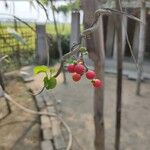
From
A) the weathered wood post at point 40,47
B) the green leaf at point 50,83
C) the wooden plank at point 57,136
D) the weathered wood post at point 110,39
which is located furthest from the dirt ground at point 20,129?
the weathered wood post at point 110,39

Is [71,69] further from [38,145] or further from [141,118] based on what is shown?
[141,118]

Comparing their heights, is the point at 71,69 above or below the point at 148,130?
above

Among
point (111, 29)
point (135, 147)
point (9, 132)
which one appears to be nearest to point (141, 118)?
point (135, 147)

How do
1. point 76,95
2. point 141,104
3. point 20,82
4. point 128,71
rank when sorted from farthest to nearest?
1. point 128,71
2. point 20,82
3. point 76,95
4. point 141,104

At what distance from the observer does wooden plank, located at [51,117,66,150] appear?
529cm

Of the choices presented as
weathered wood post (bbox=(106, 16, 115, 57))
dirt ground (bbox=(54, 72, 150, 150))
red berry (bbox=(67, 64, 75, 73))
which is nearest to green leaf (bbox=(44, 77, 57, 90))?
red berry (bbox=(67, 64, 75, 73))

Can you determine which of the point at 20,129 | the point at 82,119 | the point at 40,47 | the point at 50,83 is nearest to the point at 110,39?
the point at 40,47

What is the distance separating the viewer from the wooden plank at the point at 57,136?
5293 mm

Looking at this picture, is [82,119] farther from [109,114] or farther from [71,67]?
[71,67]

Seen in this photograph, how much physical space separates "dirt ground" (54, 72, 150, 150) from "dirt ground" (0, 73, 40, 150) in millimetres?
666

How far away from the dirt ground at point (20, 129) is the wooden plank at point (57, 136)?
1.11 ft

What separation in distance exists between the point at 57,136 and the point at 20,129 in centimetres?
101

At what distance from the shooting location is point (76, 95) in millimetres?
8195

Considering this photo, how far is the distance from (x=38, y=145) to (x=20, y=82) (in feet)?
12.3
